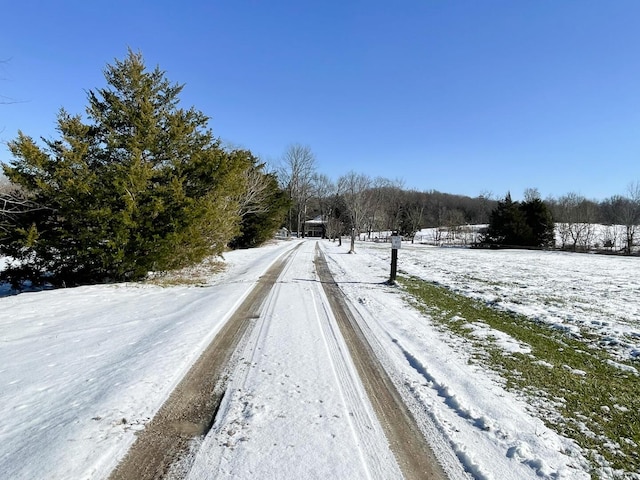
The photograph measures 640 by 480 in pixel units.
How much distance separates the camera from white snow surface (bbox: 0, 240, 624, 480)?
2.61 m

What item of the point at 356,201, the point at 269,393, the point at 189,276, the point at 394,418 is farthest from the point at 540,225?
the point at 269,393

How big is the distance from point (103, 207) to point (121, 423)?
8566mm

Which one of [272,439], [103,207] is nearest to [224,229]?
[103,207]

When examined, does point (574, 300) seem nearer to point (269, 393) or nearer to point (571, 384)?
point (571, 384)

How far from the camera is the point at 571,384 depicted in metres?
4.13

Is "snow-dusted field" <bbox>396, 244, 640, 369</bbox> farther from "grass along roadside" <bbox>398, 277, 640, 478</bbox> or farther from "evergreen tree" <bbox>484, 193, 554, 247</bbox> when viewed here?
"evergreen tree" <bbox>484, 193, 554, 247</bbox>

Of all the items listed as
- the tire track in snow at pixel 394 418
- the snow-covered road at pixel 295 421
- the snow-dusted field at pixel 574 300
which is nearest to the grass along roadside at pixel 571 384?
the snow-dusted field at pixel 574 300

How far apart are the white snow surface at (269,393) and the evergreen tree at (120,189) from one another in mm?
2655

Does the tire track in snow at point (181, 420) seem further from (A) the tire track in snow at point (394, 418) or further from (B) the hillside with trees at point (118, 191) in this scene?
(B) the hillside with trees at point (118, 191)

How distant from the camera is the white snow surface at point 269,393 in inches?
103

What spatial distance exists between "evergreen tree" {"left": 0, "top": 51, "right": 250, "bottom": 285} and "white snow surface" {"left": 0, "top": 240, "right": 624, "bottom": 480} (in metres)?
2.65

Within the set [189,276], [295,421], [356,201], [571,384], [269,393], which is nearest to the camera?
[295,421]

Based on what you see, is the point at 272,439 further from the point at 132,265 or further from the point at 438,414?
the point at 132,265

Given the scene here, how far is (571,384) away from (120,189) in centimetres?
1098
